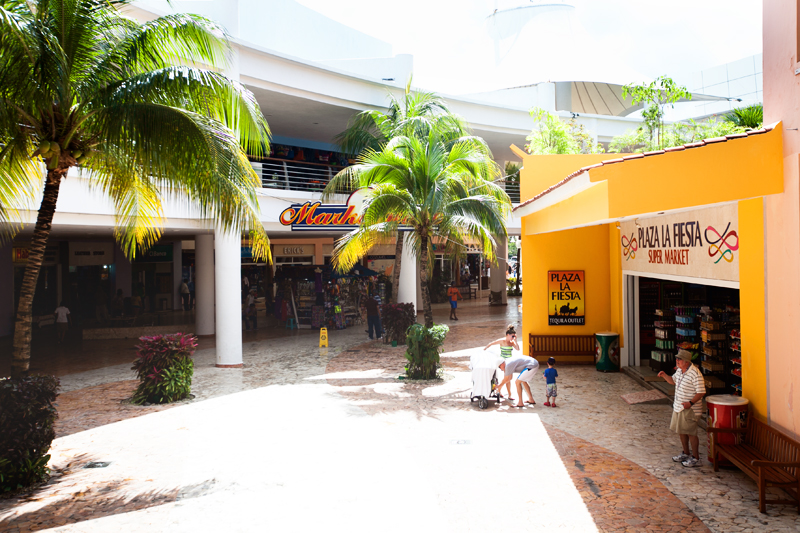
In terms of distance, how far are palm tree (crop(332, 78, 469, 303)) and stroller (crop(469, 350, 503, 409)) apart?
742 centimetres

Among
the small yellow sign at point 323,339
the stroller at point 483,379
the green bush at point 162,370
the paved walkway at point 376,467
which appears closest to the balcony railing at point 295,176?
the small yellow sign at point 323,339

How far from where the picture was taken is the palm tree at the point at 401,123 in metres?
16.8

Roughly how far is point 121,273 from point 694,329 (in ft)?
77.2

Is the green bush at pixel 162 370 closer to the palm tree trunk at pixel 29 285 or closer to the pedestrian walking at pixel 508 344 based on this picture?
the palm tree trunk at pixel 29 285

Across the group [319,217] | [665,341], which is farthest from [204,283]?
[665,341]

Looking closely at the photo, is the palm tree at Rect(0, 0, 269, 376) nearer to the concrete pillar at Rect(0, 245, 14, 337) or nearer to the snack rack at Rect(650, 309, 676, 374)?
the snack rack at Rect(650, 309, 676, 374)

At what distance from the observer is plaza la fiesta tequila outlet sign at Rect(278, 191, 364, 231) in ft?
55.0

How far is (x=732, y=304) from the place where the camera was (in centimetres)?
1095

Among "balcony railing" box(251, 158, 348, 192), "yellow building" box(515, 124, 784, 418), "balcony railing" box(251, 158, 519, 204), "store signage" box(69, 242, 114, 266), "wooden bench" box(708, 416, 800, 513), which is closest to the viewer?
"wooden bench" box(708, 416, 800, 513)

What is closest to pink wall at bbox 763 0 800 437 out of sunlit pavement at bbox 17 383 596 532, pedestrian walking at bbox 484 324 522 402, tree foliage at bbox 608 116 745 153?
sunlit pavement at bbox 17 383 596 532

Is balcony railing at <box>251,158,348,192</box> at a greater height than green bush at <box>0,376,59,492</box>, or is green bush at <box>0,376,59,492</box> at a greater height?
balcony railing at <box>251,158,348,192</box>

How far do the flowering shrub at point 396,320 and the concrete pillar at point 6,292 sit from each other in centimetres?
1334

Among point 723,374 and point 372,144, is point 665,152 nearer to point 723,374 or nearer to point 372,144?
point 723,374

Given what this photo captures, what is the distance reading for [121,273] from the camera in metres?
26.4
